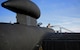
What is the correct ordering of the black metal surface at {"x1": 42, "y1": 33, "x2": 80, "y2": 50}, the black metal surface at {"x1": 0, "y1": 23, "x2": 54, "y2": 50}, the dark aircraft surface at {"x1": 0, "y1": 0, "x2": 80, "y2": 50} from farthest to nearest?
the black metal surface at {"x1": 42, "y1": 33, "x2": 80, "y2": 50} → the dark aircraft surface at {"x1": 0, "y1": 0, "x2": 80, "y2": 50} → the black metal surface at {"x1": 0, "y1": 23, "x2": 54, "y2": 50}

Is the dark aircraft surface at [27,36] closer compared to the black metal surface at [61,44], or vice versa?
the dark aircraft surface at [27,36]

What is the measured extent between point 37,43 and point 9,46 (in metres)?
2.01

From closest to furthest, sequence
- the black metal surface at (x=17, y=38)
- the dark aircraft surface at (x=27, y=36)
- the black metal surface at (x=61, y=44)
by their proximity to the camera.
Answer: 1. the black metal surface at (x=17, y=38)
2. the dark aircraft surface at (x=27, y=36)
3. the black metal surface at (x=61, y=44)

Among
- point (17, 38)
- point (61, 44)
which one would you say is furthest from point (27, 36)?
point (61, 44)

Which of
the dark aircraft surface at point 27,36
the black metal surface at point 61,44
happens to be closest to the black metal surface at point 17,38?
the dark aircraft surface at point 27,36

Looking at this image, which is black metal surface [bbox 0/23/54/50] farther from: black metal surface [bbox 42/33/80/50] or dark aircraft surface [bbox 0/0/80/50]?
black metal surface [bbox 42/33/80/50]

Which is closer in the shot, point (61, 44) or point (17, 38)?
point (17, 38)

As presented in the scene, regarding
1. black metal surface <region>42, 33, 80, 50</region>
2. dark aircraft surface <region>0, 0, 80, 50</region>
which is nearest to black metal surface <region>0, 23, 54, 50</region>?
dark aircraft surface <region>0, 0, 80, 50</region>

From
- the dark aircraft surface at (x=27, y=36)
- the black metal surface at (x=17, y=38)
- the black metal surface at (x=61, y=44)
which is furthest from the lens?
the black metal surface at (x=61, y=44)

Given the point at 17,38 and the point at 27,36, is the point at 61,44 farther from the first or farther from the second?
the point at 17,38

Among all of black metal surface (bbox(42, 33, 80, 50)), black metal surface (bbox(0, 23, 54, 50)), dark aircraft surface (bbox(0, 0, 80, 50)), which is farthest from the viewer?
black metal surface (bbox(42, 33, 80, 50))

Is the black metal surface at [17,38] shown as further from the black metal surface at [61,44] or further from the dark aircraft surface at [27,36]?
the black metal surface at [61,44]

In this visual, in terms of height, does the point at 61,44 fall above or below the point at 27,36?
below

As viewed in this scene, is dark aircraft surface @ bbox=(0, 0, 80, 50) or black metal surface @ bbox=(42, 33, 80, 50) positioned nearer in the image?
dark aircraft surface @ bbox=(0, 0, 80, 50)
